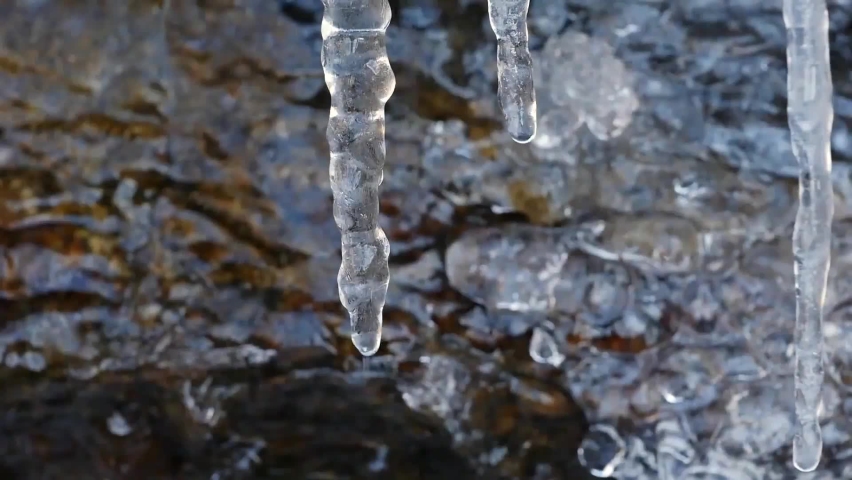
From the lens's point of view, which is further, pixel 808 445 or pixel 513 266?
pixel 513 266

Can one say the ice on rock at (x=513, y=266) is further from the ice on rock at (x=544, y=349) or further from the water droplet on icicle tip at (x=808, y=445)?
the water droplet on icicle tip at (x=808, y=445)

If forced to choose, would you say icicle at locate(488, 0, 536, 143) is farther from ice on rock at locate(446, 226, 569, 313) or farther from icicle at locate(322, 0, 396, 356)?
ice on rock at locate(446, 226, 569, 313)

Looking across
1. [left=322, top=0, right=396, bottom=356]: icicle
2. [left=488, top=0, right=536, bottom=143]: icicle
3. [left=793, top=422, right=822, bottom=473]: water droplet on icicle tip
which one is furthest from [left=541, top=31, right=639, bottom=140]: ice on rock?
[left=793, top=422, right=822, bottom=473]: water droplet on icicle tip

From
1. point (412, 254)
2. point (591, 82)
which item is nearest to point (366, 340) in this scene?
point (412, 254)

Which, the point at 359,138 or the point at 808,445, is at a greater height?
the point at 359,138

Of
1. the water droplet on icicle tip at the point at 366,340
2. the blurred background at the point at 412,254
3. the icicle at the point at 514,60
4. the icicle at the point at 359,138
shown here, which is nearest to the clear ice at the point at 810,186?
the blurred background at the point at 412,254

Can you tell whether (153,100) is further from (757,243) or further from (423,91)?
(757,243)

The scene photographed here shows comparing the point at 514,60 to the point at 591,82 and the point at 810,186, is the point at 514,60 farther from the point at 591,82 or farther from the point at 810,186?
the point at 810,186
